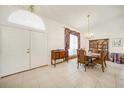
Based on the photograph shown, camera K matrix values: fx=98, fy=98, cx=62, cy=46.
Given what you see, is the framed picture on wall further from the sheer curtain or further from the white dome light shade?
the white dome light shade

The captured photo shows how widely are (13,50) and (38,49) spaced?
1.32 metres

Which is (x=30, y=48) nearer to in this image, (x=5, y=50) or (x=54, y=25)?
(x=5, y=50)

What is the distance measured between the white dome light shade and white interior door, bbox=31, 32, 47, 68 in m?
0.40

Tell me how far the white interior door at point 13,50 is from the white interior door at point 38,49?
345 millimetres

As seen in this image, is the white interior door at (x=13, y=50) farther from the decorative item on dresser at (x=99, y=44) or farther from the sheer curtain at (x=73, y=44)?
the decorative item on dresser at (x=99, y=44)

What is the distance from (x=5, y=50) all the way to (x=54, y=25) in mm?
3123

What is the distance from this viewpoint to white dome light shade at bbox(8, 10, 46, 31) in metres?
3.78

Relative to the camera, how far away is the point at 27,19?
14.0ft

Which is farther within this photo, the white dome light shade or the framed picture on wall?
the framed picture on wall

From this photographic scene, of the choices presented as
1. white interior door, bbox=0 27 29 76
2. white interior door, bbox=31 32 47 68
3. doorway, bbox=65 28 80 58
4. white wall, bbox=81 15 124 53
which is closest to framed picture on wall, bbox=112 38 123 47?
white wall, bbox=81 15 124 53

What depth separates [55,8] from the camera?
14.1 ft

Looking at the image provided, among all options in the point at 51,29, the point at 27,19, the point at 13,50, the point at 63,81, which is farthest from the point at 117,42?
the point at 13,50

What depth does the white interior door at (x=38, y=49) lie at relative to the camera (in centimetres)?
453
